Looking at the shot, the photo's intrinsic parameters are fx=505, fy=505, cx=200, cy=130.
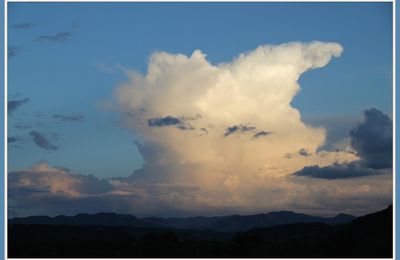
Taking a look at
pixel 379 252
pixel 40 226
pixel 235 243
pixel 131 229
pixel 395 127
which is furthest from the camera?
pixel 131 229

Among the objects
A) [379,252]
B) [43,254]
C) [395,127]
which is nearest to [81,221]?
[43,254]

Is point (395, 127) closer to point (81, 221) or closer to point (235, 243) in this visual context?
point (235, 243)

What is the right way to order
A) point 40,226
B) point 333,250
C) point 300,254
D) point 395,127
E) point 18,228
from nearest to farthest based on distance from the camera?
point 395,127
point 333,250
point 300,254
point 18,228
point 40,226

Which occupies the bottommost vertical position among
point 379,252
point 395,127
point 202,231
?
point 202,231

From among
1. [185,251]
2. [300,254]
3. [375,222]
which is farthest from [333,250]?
[185,251]

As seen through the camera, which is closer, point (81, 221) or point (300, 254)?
point (300, 254)

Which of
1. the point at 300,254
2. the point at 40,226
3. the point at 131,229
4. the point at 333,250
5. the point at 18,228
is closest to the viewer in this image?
the point at 333,250

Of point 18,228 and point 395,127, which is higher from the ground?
point 395,127

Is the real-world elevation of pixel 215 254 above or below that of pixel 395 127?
below

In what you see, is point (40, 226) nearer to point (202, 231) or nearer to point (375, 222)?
point (202, 231)
